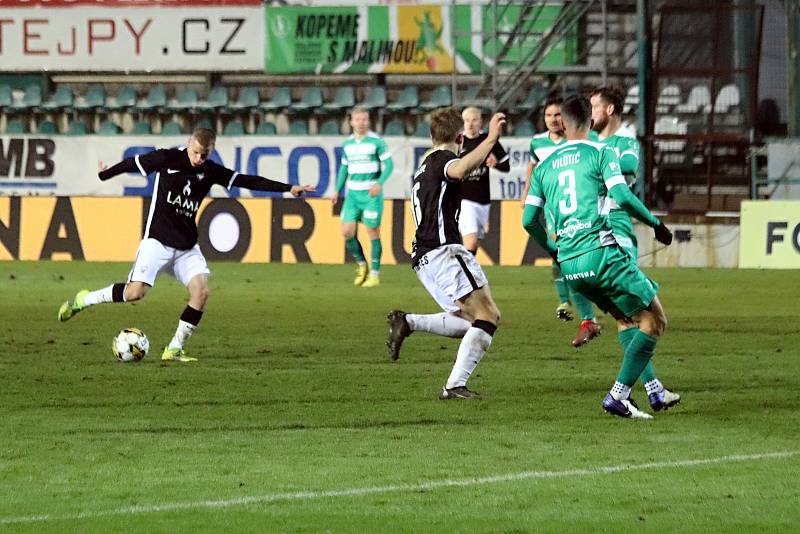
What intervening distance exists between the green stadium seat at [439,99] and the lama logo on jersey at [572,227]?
838 inches

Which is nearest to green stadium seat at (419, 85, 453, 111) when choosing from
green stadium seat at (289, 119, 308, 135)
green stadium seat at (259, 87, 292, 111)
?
green stadium seat at (289, 119, 308, 135)

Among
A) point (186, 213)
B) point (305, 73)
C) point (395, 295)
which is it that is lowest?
point (395, 295)

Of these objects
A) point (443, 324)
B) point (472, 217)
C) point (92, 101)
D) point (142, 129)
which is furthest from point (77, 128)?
point (443, 324)

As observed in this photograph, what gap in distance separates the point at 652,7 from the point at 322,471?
21048 mm

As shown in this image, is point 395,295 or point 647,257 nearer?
point 395,295

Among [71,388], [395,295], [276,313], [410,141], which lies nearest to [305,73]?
[410,141]

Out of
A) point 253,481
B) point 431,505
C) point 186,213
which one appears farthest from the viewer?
point 186,213

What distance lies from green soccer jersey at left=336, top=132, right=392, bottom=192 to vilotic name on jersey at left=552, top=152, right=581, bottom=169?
12.3m

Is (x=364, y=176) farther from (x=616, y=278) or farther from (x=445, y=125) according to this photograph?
(x=616, y=278)

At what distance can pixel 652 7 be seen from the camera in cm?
2727

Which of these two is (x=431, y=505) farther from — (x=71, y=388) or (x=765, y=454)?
(x=71, y=388)

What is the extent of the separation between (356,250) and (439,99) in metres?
10.2

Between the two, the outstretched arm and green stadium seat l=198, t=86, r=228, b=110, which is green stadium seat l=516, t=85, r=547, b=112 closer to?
green stadium seat l=198, t=86, r=228, b=110

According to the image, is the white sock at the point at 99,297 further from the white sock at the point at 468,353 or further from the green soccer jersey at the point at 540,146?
the green soccer jersey at the point at 540,146
